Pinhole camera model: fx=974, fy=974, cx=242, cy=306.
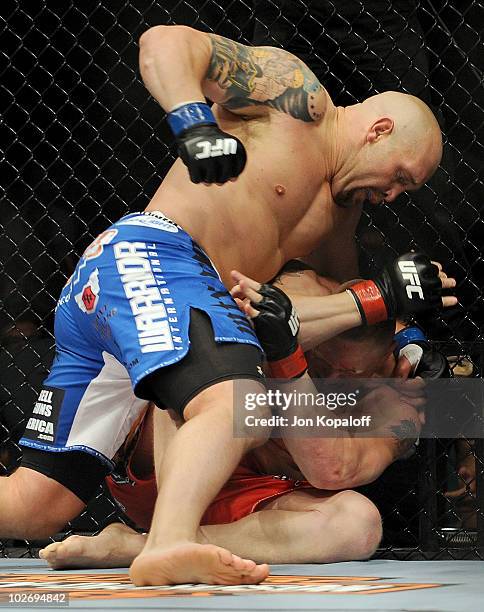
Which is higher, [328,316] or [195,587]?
[328,316]

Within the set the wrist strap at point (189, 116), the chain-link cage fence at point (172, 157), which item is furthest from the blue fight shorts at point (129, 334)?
the chain-link cage fence at point (172, 157)

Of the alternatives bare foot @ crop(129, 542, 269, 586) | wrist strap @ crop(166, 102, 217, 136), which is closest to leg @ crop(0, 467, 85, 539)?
Result: bare foot @ crop(129, 542, 269, 586)

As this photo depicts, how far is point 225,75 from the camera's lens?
5.16 ft

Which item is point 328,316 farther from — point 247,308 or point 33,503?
point 33,503

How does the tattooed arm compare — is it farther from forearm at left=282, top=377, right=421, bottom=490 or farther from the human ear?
forearm at left=282, top=377, right=421, bottom=490

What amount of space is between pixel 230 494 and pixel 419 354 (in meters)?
0.47

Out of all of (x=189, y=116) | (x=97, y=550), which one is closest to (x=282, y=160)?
(x=189, y=116)

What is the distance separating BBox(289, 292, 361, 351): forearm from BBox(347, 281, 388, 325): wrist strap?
0.4 inches

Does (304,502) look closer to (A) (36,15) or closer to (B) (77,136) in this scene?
(B) (77,136)

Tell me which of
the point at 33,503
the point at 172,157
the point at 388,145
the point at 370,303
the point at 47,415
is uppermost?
the point at 388,145

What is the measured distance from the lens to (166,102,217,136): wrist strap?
134 centimetres

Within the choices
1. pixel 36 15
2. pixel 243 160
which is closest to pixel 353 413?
pixel 243 160

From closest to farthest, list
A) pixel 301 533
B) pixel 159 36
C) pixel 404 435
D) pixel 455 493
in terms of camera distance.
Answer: pixel 159 36, pixel 301 533, pixel 404 435, pixel 455 493

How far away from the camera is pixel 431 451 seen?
6.87 feet
